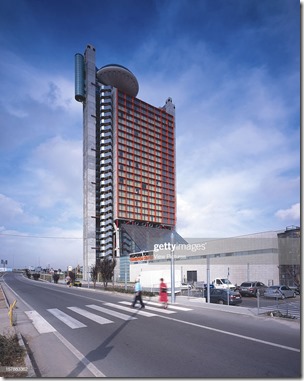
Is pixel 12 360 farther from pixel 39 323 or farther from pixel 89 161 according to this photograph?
pixel 89 161

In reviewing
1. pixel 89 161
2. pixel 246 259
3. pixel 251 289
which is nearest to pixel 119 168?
pixel 89 161

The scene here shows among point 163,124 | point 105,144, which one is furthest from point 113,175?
point 163,124

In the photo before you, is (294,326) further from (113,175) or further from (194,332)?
(113,175)

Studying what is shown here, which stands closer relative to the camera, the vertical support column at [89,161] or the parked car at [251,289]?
the parked car at [251,289]

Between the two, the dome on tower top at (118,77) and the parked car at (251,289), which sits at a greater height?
the dome on tower top at (118,77)

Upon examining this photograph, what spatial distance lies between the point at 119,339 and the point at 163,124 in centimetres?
10663

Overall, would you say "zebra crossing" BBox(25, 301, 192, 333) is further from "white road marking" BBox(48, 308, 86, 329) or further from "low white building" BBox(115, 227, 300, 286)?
"low white building" BBox(115, 227, 300, 286)

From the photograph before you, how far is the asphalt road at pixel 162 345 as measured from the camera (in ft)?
21.0

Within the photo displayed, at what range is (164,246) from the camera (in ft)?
185

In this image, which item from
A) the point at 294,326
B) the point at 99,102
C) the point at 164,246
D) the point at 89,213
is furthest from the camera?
the point at 99,102

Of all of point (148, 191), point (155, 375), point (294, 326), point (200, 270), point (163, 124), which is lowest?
point (200, 270)

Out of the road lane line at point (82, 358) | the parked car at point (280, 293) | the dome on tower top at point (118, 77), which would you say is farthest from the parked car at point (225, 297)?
the dome on tower top at point (118, 77)

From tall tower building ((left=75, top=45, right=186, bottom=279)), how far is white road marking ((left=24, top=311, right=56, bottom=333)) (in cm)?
6502

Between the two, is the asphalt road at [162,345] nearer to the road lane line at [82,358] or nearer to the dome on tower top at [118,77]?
the road lane line at [82,358]
